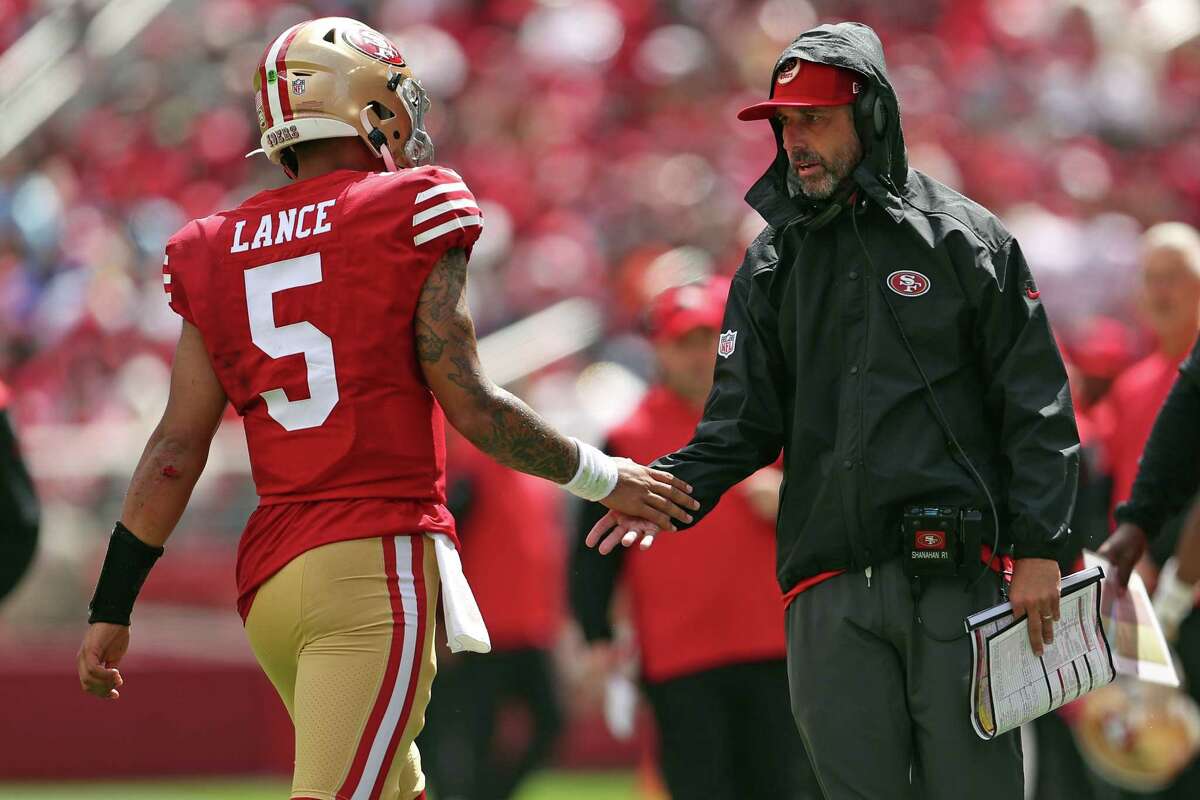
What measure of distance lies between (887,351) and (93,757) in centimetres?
811

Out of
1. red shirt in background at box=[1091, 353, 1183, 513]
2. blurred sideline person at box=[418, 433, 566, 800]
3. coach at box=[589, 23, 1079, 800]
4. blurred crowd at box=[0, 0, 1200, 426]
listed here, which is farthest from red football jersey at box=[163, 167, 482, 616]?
blurred crowd at box=[0, 0, 1200, 426]

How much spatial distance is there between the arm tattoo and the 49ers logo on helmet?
1.86 feet

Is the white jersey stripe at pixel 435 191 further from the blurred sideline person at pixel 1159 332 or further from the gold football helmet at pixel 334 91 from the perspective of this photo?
the blurred sideline person at pixel 1159 332

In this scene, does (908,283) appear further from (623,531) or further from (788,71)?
(623,531)

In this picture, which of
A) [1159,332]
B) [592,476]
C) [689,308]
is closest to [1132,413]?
[1159,332]

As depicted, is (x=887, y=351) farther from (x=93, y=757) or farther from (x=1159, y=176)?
(x=1159, y=176)

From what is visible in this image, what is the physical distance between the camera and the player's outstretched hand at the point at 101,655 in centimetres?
432

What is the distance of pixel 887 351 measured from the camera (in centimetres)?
436

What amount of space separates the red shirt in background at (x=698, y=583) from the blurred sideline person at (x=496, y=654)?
172cm

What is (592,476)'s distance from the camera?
14.8 feet

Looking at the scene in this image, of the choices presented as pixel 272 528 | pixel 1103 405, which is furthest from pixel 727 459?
pixel 1103 405

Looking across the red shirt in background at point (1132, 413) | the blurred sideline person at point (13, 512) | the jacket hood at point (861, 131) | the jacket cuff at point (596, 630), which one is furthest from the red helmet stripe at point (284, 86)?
the red shirt in background at point (1132, 413)

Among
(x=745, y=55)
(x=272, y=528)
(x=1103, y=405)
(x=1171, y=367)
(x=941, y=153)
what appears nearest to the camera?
(x=272, y=528)

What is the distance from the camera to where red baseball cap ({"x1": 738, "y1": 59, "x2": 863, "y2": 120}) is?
446cm
